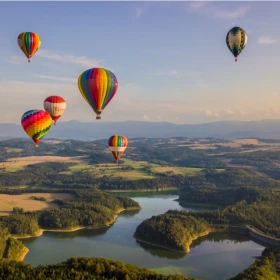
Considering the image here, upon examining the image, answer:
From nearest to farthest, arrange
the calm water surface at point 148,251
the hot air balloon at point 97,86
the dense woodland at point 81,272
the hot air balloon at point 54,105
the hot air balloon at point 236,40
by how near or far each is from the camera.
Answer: the dense woodland at point 81,272
the hot air balloon at point 97,86
the hot air balloon at point 236,40
the hot air balloon at point 54,105
the calm water surface at point 148,251

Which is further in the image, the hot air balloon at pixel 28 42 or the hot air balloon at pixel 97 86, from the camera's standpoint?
the hot air balloon at pixel 28 42

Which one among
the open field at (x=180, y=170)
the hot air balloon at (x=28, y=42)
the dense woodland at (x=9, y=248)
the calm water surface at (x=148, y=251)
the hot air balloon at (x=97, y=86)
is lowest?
the calm water surface at (x=148, y=251)

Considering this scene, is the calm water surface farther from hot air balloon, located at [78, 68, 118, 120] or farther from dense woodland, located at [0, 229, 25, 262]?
hot air balloon, located at [78, 68, 118, 120]

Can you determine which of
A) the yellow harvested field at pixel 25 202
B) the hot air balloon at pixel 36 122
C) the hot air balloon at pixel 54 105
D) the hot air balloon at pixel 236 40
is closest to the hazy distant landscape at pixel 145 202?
the yellow harvested field at pixel 25 202

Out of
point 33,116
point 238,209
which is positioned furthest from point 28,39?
point 238,209

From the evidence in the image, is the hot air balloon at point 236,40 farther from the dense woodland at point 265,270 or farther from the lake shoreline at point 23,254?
the lake shoreline at point 23,254

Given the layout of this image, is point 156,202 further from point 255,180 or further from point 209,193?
point 255,180
